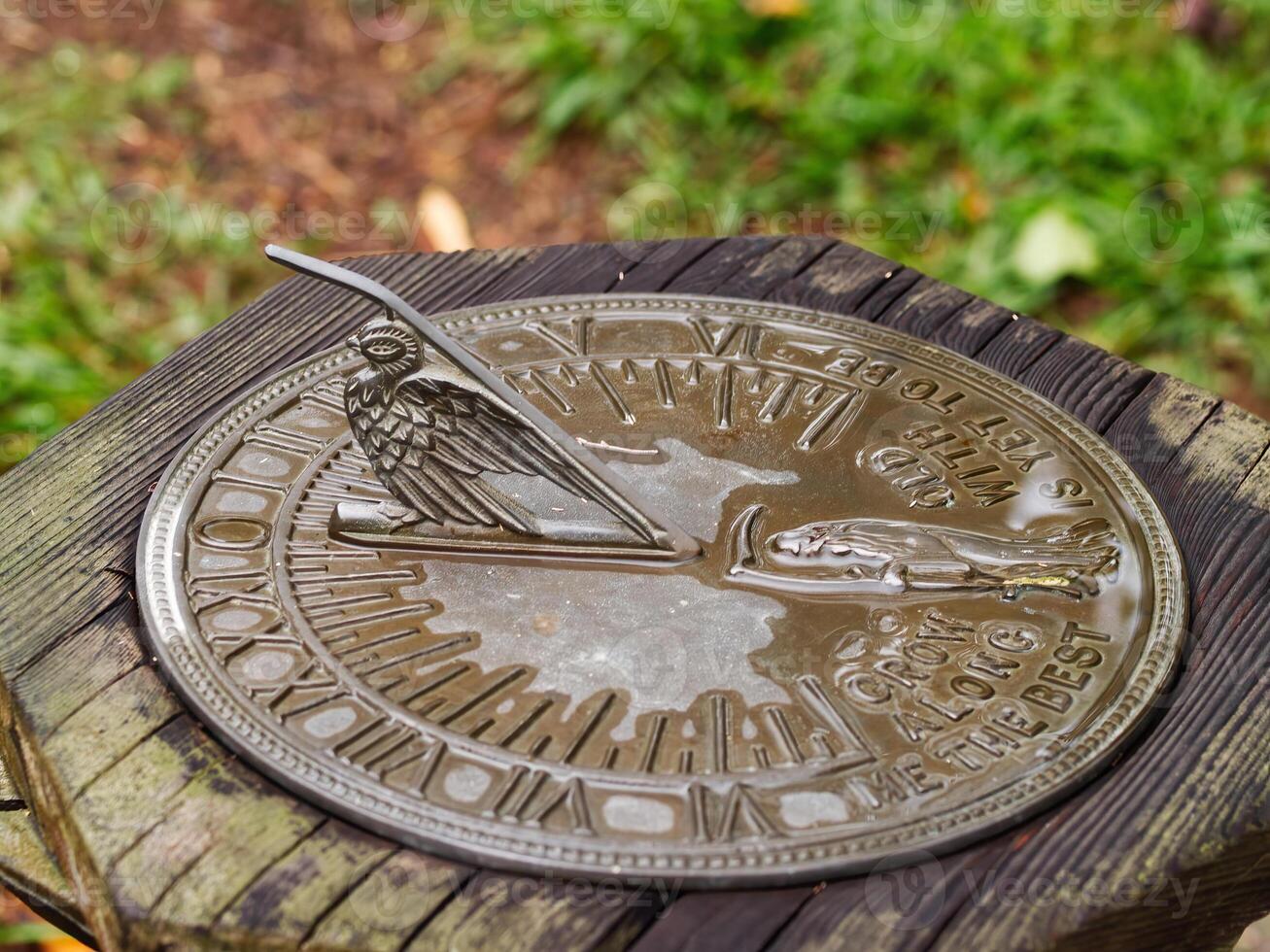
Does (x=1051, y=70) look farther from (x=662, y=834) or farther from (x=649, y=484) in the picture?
(x=662, y=834)

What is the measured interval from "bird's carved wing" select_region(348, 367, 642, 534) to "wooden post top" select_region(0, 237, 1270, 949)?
1.43 ft

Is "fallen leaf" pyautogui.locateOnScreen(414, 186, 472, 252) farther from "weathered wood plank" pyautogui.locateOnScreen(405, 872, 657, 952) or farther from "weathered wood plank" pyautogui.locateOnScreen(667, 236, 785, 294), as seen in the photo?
"weathered wood plank" pyautogui.locateOnScreen(405, 872, 657, 952)

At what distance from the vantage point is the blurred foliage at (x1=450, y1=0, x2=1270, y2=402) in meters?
4.16
